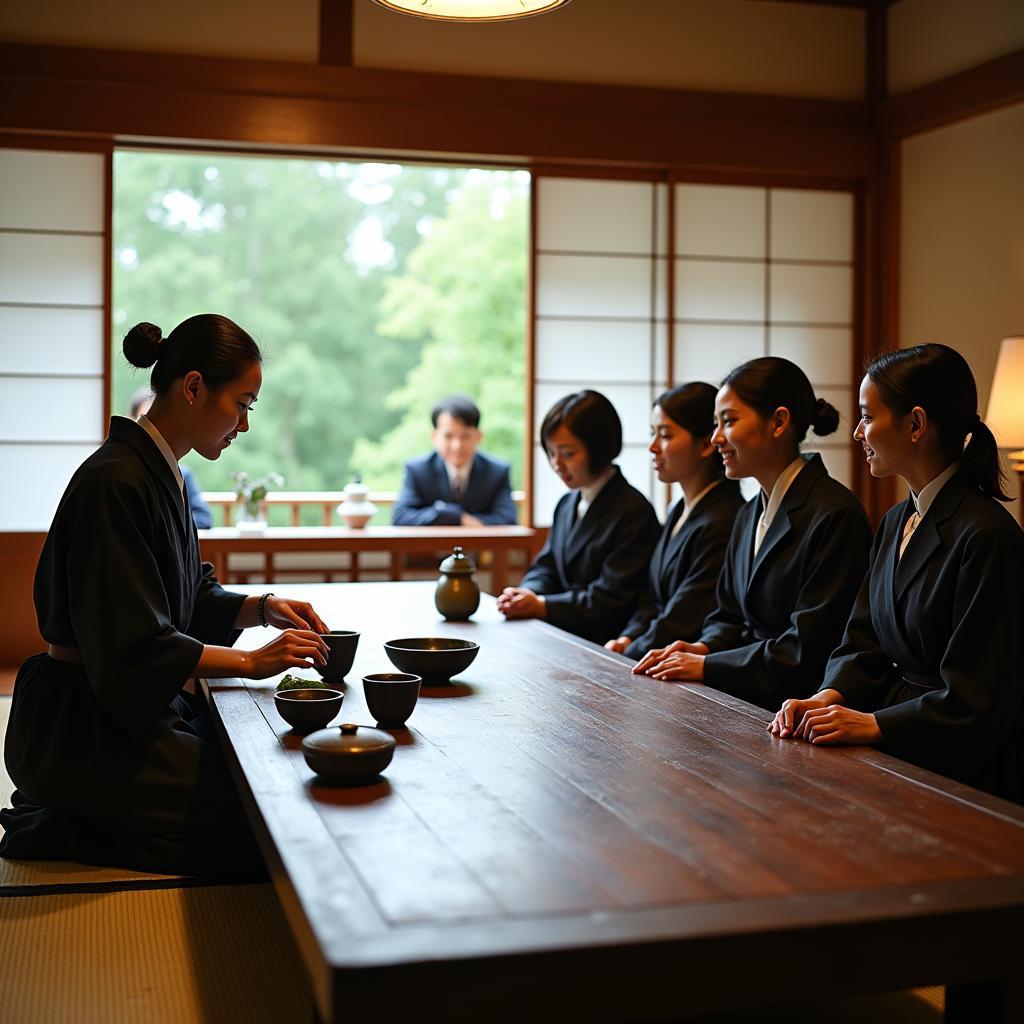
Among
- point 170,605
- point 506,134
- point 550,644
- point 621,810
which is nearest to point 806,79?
point 506,134

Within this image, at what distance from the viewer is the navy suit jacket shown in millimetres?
6624

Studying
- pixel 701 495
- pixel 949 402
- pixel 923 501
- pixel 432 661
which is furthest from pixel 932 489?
pixel 701 495

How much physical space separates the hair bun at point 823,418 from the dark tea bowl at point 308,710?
59.7 inches

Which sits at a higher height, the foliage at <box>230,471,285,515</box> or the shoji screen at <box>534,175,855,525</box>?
the shoji screen at <box>534,175,855,525</box>

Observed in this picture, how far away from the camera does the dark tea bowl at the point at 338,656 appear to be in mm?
2545

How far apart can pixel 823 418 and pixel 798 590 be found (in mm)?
469

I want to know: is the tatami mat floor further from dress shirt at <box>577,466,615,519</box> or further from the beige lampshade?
the beige lampshade

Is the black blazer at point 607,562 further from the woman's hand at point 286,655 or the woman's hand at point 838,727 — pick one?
the woman's hand at point 838,727

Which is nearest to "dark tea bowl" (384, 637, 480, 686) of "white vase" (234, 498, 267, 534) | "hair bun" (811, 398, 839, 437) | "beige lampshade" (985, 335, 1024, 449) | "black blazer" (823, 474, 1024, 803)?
"black blazer" (823, 474, 1024, 803)

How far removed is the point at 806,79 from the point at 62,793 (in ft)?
17.5

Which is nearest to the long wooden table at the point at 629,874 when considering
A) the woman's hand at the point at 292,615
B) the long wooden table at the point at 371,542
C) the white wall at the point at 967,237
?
the woman's hand at the point at 292,615

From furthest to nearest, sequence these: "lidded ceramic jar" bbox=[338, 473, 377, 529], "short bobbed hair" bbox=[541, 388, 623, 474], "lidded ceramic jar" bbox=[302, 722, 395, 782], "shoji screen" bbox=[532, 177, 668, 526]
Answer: "shoji screen" bbox=[532, 177, 668, 526], "lidded ceramic jar" bbox=[338, 473, 377, 529], "short bobbed hair" bbox=[541, 388, 623, 474], "lidded ceramic jar" bbox=[302, 722, 395, 782]

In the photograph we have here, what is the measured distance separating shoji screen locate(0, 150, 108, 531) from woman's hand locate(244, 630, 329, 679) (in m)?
3.65

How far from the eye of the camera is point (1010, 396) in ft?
16.1
